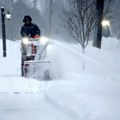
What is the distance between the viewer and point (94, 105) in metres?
6.49

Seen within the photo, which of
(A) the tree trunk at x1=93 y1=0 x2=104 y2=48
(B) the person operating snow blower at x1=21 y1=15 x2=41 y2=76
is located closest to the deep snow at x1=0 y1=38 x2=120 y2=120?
(B) the person operating snow blower at x1=21 y1=15 x2=41 y2=76

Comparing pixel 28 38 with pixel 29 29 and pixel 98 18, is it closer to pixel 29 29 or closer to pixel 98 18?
pixel 29 29

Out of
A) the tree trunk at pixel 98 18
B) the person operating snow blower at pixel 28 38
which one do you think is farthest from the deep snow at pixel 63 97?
the tree trunk at pixel 98 18

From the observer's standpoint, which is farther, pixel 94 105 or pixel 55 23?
pixel 55 23

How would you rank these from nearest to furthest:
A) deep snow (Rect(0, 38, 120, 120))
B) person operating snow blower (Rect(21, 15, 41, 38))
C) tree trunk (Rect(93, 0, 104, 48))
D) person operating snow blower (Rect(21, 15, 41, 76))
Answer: deep snow (Rect(0, 38, 120, 120)), person operating snow blower (Rect(21, 15, 41, 76)), person operating snow blower (Rect(21, 15, 41, 38)), tree trunk (Rect(93, 0, 104, 48))

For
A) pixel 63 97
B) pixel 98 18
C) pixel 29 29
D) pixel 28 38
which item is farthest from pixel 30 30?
pixel 98 18

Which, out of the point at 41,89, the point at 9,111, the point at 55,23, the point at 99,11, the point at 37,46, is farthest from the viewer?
the point at 55,23

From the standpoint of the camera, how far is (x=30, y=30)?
1259 centimetres

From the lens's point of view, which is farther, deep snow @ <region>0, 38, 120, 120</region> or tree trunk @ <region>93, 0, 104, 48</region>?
tree trunk @ <region>93, 0, 104, 48</region>

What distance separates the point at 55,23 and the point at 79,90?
64.4 metres

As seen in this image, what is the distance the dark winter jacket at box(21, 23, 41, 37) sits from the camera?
1253 centimetres

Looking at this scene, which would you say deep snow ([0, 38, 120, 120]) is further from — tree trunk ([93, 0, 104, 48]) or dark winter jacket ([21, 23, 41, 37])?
tree trunk ([93, 0, 104, 48])

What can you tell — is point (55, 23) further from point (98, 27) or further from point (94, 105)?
point (94, 105)

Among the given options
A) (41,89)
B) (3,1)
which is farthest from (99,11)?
(3,1)
